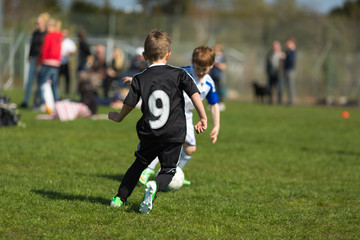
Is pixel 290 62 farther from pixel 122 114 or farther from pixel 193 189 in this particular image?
pixel 122 114

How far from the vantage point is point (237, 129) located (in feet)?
39.1

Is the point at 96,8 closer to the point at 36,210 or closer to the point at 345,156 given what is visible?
the point at 345,156

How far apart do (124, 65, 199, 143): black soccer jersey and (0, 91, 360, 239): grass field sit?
699mm

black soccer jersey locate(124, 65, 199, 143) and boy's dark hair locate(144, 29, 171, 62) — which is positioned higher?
boy's dark hair locate(144, 29, 171, 62)

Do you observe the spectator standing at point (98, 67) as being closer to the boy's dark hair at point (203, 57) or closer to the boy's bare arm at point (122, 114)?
the boy's dark hair at point (203, 57)

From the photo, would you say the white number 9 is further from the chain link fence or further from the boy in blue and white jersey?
the chain link fence

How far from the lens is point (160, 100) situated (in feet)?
14.9

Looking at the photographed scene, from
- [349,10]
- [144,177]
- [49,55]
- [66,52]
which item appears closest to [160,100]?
[144,177]

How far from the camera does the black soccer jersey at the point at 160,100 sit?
4.55 meters

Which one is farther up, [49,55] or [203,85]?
[49,55]

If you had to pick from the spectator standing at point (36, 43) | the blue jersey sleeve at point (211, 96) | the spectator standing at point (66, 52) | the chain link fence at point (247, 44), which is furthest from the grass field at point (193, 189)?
the chain link fence at point (247, 44)

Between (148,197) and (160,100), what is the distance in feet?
2.64

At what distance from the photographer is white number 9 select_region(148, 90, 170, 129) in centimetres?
455

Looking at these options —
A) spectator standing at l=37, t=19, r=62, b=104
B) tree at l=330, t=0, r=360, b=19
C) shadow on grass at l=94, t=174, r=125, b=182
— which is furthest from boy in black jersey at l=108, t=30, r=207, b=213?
tree at l=330, t=0, r=360, b=19
